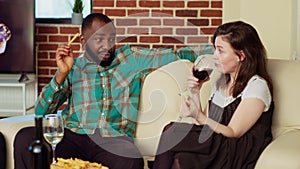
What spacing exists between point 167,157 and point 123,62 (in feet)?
2.39

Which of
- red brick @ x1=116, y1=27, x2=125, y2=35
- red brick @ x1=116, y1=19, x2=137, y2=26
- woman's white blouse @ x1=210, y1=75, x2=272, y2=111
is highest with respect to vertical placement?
red brick @ x1=116, y1=19, x2=137, y2=26

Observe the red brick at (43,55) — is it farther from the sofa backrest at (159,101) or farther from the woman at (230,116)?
the woman at (230,116)

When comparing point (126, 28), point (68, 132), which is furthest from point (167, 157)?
point (126, 28)

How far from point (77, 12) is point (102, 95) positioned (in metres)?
1.88

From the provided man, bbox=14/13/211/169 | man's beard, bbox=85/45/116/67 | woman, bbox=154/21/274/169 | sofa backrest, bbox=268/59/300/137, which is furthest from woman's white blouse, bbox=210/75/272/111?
man's beard, bbox=85/45/116/67

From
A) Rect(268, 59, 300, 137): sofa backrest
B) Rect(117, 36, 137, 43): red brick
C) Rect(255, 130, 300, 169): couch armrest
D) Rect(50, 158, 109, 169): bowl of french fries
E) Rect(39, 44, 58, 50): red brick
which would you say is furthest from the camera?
Rect(39, 44, 58, 50): red brick

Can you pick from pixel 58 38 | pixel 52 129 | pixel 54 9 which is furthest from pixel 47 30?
pixel 52 129

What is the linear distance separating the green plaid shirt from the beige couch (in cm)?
7

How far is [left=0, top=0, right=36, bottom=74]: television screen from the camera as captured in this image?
4.63 metres

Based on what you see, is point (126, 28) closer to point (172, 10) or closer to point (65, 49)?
point (172, 10)

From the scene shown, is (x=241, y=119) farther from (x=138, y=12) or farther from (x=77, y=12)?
(x=77, y=12)

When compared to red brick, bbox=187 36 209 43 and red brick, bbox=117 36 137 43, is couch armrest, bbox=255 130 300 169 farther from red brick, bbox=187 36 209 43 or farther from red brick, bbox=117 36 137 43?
red brick, bbox=117 36 137 43

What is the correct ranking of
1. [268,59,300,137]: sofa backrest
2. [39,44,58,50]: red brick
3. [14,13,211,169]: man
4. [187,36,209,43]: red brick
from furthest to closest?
[39,44,58,50]: red brick → [187,36,209,43]: red brick → [14,13,211,169]: man → [268,59,300,137]: sofa backrest

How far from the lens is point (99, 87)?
3.00m
